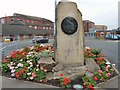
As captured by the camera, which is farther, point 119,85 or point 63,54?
point 63,54

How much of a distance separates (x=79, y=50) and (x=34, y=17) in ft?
333

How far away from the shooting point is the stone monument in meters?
7.94

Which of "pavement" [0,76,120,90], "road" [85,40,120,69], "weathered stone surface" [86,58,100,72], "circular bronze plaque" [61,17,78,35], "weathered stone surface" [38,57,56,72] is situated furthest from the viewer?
"road" [85,40,120,69]

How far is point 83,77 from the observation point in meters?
6.99

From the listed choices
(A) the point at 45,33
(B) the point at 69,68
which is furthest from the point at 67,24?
(A) the point at 45,33

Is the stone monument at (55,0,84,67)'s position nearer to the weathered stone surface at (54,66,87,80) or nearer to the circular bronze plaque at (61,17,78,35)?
the circular bronze plaque at (61,17,78,35)

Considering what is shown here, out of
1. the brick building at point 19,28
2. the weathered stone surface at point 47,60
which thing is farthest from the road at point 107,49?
the brick building at point 19,28

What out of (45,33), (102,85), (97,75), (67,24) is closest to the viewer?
(102,85)

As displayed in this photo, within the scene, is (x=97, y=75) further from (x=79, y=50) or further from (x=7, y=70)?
(x=7, y=70)

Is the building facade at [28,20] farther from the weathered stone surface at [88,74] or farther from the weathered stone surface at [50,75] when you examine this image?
the weathered stone surface at [88,74]

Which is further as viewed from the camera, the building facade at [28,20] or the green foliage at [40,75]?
the building facade at [28,20]

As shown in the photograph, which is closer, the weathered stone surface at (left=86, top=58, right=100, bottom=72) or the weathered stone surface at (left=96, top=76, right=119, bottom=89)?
the weathered stone surface at (left=96, top=76, right=119, bottom=89)

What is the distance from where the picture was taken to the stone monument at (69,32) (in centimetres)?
794

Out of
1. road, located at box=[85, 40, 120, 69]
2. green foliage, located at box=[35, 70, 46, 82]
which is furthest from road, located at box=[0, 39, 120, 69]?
green foliage, located at box=[35, 70, 46, 82]
